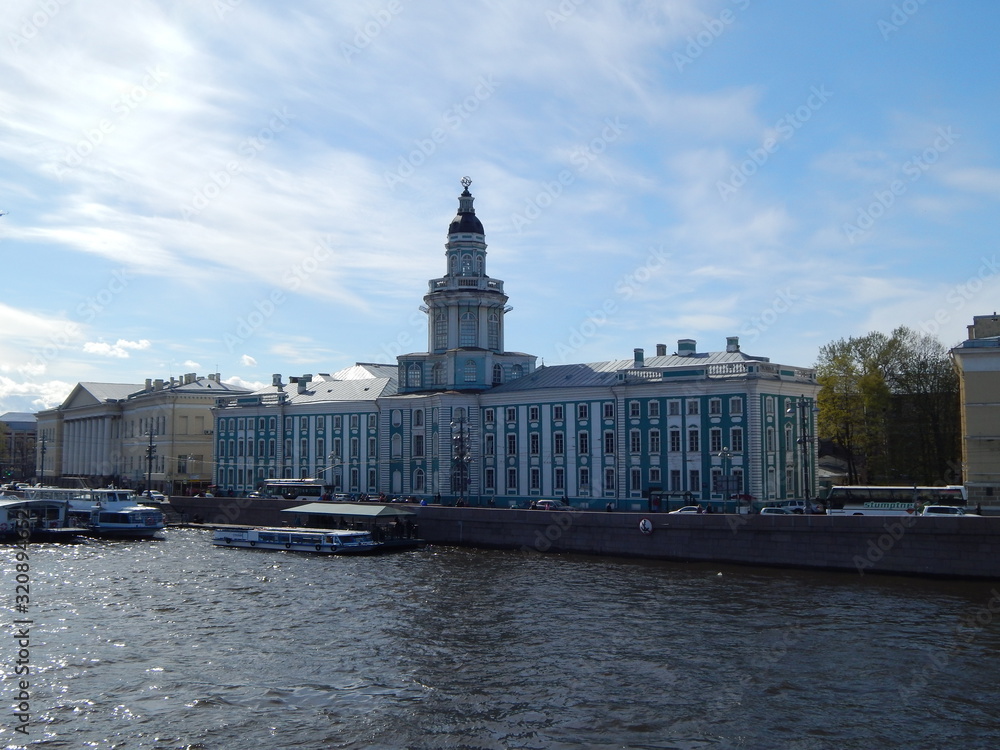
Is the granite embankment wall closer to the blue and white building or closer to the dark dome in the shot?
the blue and white building

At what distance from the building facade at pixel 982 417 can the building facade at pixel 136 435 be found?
5944 centimetres

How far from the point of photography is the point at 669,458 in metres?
54.8

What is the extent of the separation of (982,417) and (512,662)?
107 feet

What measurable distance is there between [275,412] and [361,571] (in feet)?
121

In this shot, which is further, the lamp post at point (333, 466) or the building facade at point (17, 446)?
the building facade at point (17, 446)

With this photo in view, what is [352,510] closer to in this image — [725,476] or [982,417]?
[725,476]

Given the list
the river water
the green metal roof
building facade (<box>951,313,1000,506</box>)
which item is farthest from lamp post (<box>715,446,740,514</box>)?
the green metal roof

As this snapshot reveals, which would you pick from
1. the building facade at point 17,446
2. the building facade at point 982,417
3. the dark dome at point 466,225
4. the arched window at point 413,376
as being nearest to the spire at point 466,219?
the dark dome at point 466,225

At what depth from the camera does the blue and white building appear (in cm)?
5334

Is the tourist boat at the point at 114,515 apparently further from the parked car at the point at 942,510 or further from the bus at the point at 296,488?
the parked car at the point at 942,510

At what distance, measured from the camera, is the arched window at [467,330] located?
68500mm

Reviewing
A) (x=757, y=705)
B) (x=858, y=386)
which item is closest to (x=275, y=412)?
(x=858, y=386)

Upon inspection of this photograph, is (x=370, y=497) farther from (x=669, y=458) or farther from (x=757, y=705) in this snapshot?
(x=757, y=705)

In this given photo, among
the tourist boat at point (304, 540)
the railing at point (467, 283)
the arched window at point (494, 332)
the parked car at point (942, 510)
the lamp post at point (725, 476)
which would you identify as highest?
the railing at point (467, 283)
